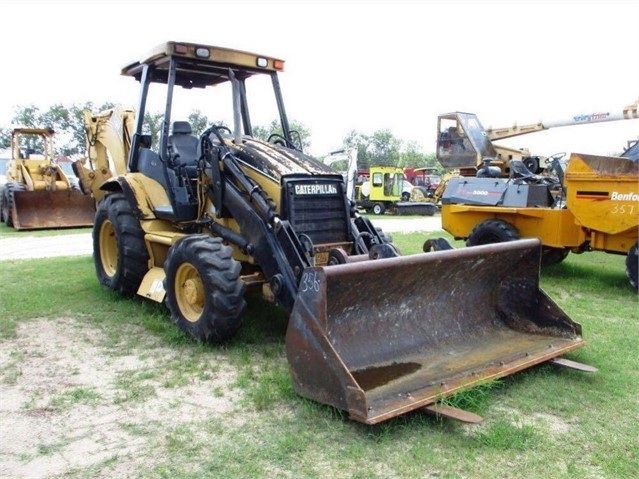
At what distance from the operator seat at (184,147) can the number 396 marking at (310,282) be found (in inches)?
108

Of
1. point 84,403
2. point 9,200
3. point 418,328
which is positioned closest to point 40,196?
point 9,200

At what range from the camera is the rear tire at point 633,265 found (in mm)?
7061

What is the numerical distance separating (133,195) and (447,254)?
A: 3.46 metres

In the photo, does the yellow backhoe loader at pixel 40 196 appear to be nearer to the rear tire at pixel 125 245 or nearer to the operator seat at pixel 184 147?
the rear tire at pixel 125 245

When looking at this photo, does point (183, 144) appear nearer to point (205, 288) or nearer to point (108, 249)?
point (108, 249)

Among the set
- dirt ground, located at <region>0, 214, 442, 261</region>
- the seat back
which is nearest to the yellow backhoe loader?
dirt ground, located at <region>0, 214, 442, 261</region>

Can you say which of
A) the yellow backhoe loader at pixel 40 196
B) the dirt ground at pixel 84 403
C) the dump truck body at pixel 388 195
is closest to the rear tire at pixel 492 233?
the dirt ground at pixel 84 403

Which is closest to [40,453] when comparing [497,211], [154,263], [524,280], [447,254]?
[447,254]

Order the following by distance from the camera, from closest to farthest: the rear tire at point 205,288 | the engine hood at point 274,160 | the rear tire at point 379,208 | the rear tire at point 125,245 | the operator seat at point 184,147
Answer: the rear tire at point 205,288 → the engine hood at point 274,160 → the operator seat at point 184,147 → the rear tire at point 125,245 → the rear tire at point 379,208

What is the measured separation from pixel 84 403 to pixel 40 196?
12.6m

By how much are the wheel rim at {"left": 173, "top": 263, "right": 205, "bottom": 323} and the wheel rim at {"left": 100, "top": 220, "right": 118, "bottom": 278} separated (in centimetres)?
208

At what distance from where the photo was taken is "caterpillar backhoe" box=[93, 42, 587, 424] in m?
3.75

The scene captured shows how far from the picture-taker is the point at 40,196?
15.0 meters

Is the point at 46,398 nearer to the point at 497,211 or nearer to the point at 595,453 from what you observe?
the point at 595,453
